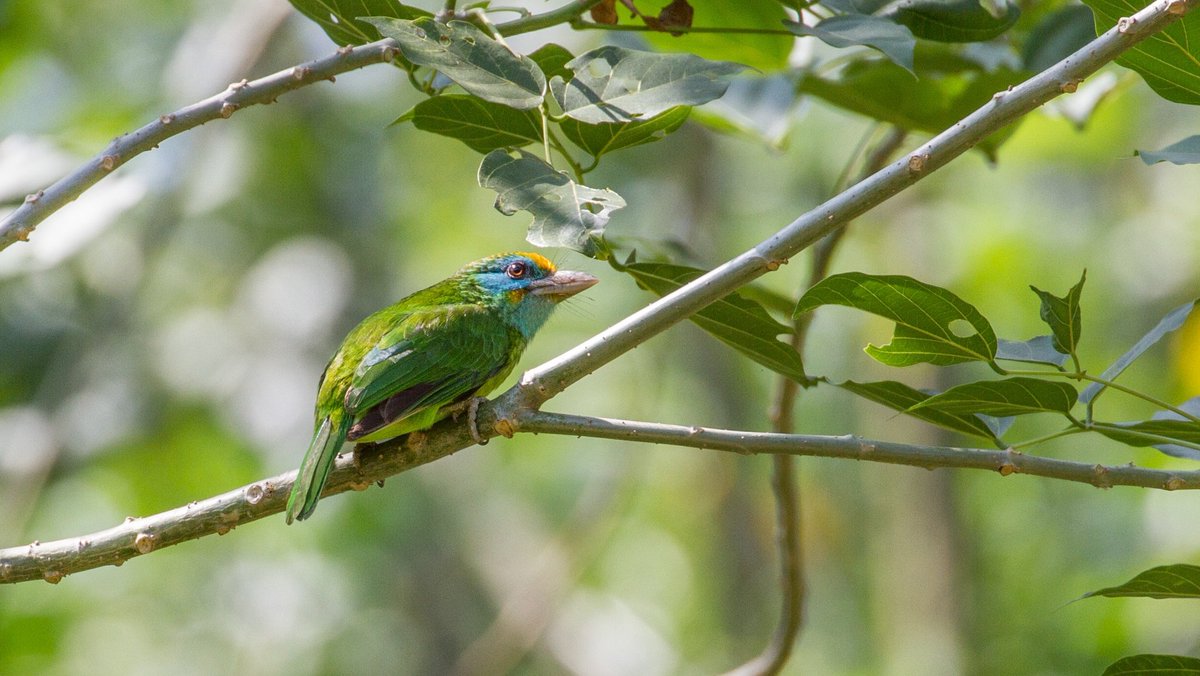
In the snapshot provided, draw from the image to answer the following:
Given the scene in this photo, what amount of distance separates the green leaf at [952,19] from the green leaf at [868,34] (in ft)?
0.51

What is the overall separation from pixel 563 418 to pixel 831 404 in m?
7.56

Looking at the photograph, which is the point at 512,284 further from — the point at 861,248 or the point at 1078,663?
the point at 861,248

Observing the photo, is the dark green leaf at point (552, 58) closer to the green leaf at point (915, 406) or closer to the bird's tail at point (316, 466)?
the green leaf at point (915, 406)

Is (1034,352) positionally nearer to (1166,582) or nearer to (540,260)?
(1166,582)

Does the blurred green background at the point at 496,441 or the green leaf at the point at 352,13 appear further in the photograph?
the blurred green background at the point at 496,441

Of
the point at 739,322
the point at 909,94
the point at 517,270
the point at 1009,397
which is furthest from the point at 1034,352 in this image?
the point at 517,270

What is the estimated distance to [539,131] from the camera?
92.6 inches

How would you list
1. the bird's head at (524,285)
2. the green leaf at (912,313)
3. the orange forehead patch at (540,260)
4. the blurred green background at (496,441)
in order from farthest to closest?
1. the blurred green background at (496,441)
2. the orange forehead patch at (540,260)
3. the bird's head at (524,285)
4. the green leaf at (912,313)

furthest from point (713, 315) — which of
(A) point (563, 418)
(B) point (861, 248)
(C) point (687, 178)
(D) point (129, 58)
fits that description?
(D) point (129, 58)

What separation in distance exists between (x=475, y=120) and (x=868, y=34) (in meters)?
0.79

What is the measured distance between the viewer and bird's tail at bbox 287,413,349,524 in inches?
101

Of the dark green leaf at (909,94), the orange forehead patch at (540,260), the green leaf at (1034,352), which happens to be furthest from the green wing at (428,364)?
the green leaf at (1034,352)

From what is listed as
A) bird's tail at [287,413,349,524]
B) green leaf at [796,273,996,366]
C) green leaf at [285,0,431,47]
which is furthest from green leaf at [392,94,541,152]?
bird's tail at [287,413,349,524]

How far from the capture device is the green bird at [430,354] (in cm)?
300
